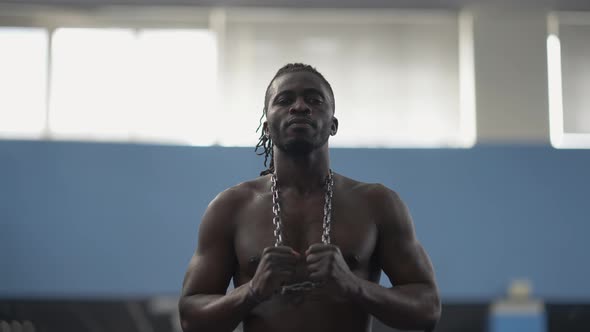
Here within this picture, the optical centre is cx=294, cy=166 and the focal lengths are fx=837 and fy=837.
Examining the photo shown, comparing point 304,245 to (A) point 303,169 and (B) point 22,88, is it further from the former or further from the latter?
(B) point 22,88

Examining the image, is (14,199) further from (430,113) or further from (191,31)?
(430,113)

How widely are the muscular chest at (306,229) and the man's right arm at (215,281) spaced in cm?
4

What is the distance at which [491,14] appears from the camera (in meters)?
6.23

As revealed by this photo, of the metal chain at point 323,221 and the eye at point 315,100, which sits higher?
the eye at point 315,100

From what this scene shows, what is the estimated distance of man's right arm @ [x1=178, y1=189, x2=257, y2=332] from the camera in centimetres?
185

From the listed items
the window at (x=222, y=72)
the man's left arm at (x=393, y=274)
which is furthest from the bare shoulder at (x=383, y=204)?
the window at (x=222, y=72)

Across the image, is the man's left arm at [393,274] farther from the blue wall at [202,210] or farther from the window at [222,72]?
the window at [222,72]

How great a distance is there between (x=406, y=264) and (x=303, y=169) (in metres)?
→ 0.34

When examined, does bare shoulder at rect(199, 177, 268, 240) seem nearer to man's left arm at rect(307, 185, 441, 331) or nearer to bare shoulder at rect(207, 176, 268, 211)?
bare shoulder at rect(207, 176, 268, 211)

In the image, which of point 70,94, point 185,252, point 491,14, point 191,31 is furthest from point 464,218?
point 70,94

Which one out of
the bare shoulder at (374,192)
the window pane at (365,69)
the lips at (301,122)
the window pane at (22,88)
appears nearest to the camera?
the lips at (301,122)

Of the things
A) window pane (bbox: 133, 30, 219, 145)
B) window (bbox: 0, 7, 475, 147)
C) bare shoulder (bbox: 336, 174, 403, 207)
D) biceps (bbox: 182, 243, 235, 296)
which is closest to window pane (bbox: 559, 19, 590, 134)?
window (bbox: 0, 7, 475, 147)

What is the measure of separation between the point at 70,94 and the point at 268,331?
14.8 feet

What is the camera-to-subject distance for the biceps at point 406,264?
197cm
